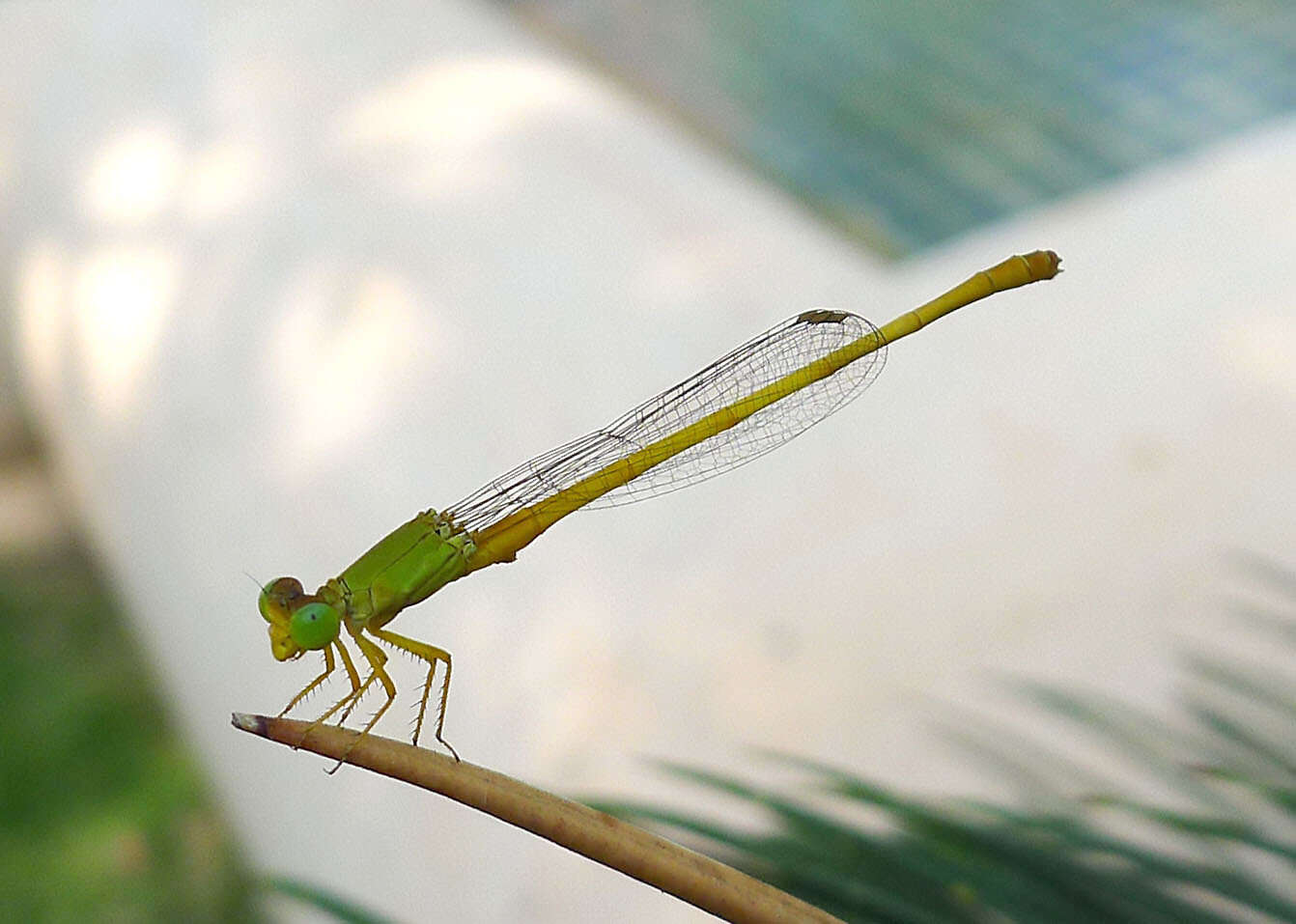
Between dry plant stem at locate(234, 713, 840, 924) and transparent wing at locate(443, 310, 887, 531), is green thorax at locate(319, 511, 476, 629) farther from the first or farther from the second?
dry plant stem at locate(234, 713, 840, 924)

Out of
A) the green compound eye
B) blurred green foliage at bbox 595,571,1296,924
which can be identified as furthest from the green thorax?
blurred green foliage at bbox 595,571,1296,924

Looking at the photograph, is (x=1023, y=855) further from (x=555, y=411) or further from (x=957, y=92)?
(x=957, y=92)

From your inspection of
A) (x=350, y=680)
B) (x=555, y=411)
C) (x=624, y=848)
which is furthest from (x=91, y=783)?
(x=624, y=848)

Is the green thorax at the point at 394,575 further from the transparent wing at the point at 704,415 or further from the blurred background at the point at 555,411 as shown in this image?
the blurred background at the point at 555,411

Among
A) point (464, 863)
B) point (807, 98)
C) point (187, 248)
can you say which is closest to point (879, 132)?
point (807, 98)

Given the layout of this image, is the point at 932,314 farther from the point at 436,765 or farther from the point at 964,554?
the point at 964,554

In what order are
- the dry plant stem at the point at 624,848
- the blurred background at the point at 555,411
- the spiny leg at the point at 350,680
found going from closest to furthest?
1. the dry plant stem at the point at 624,848
2. the spiny leg at the point at 350,680
3. the blurred background at the point at 555,411

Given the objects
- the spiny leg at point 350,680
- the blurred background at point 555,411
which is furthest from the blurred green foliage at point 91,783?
the spiny leg at point 350,680
